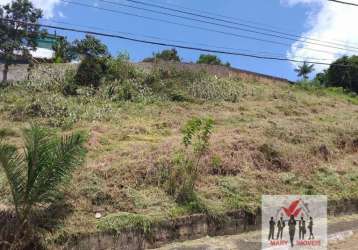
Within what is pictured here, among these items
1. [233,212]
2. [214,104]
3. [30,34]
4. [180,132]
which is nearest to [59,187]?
[233,212]

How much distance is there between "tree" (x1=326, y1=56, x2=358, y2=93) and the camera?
27328 millimetres

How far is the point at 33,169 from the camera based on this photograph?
5.19 metres

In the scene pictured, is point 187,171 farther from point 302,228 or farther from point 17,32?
point 17,32

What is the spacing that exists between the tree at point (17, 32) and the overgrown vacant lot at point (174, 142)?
10.3ft

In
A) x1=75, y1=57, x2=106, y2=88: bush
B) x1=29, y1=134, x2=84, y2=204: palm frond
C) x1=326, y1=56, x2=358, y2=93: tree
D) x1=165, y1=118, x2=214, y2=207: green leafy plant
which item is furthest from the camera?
x1=326, y1=56, x2=358, y2=93: tree

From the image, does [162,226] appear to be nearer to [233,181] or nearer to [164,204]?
[164,204]

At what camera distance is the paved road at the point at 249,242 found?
239 inches

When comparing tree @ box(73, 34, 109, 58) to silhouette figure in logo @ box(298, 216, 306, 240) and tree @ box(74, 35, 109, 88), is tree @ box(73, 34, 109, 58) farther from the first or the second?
silhouette figure in logo @ box(298, 216, 306, 240)

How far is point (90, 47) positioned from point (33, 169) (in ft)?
33.3

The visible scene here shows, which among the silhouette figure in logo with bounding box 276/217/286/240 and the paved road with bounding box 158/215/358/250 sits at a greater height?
the silhouette figure in logo with bounding box 276/217/286/240

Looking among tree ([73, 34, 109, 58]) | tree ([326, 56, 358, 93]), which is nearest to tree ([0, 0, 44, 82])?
tree ([73, 34, 109, 58])

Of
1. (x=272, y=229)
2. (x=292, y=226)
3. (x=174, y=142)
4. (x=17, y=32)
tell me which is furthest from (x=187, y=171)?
(x=17, y=32)

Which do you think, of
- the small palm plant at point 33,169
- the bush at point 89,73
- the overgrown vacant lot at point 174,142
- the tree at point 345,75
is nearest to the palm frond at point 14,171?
the small palm plant at point 33,169

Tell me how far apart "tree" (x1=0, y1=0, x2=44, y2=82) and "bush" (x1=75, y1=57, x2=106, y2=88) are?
2.64 metres
